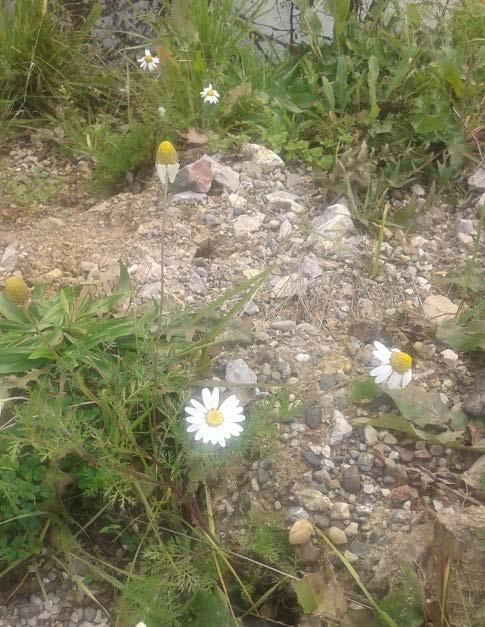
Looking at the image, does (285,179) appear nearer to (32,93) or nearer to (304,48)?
(304,48)

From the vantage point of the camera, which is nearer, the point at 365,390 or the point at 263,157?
the point at 365,390

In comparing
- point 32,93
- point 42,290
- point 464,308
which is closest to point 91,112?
point 32,93

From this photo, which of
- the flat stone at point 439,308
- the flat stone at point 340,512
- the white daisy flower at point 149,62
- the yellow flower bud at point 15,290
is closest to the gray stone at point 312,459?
the flat stone at point 340,512

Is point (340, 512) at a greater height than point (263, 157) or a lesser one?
lesser

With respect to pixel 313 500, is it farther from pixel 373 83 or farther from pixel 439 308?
pixel 373 83

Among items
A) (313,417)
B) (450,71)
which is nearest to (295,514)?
(313,417)

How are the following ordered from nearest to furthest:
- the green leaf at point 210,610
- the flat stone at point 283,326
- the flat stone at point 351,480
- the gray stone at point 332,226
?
1. the green leaf at point 210,610
2. the flat stone at point 351,480
3. the flat stone at point 283,326
4. the gray stone at point 332,226

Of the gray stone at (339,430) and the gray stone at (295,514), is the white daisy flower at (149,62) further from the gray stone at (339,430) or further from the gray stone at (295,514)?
the gray stone at (295,514)
